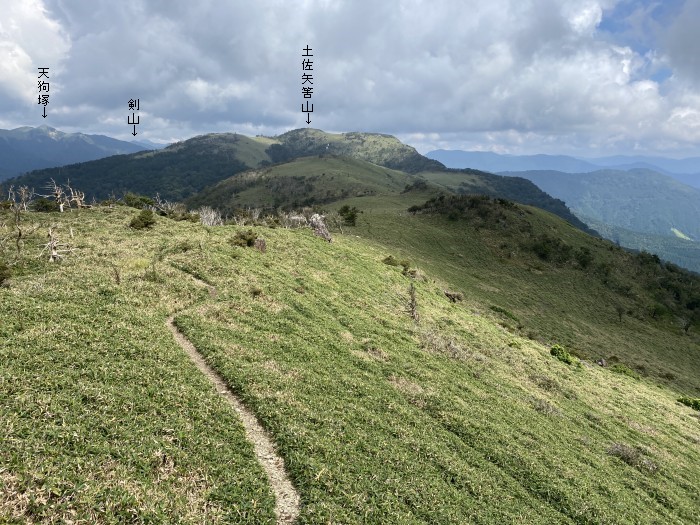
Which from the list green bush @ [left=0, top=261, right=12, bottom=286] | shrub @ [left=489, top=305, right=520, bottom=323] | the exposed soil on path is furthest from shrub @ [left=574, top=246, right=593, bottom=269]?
green bush @ [left=0, top=261, right=12, bottom=286]

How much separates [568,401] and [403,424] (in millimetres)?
18585

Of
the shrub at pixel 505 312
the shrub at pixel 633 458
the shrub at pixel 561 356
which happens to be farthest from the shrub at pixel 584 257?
the shrub at pixel 633 458

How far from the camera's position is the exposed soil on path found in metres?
12.2

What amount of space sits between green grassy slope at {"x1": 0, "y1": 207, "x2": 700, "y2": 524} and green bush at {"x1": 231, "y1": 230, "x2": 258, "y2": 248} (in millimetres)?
2802

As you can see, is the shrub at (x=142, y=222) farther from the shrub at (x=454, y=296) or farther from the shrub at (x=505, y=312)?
the shrub at (x=505, y=312)

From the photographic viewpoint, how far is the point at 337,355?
23.5 meters

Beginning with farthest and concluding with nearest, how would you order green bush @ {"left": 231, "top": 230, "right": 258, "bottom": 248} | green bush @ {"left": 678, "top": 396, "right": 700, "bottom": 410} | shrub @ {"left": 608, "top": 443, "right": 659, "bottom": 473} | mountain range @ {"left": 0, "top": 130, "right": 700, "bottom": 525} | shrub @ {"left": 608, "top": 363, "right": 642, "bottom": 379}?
1. shrub @ {"left": 608, "top": 363, "right": 642, "bottom": 379}
2. green bush @ {"left": 678, "top": 396, "right": 700, "bottom": 410}
3. green bush @ {"left": 231, "top": 230, "right": 258, "bottom": 248}
4. shrub @ {"left": 608, "top": 443, "right": 659, "bottom": 473}
5. mountain range @ {"left": 0, "top": 130, "right": 700, "bottom": 525}

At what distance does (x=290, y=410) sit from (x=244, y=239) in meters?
25.7

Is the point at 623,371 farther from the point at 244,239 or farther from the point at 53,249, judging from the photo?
the point at 53,249

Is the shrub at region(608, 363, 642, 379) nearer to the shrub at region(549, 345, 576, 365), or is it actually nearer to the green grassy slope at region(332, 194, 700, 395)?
the green grassy slope at region(332, 194, 700, 395)

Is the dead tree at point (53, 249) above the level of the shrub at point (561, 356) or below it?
above

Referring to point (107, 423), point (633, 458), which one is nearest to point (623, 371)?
point (633, 458)

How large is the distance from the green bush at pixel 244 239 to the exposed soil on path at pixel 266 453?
19.8 m

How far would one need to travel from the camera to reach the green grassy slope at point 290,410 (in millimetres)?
11805
